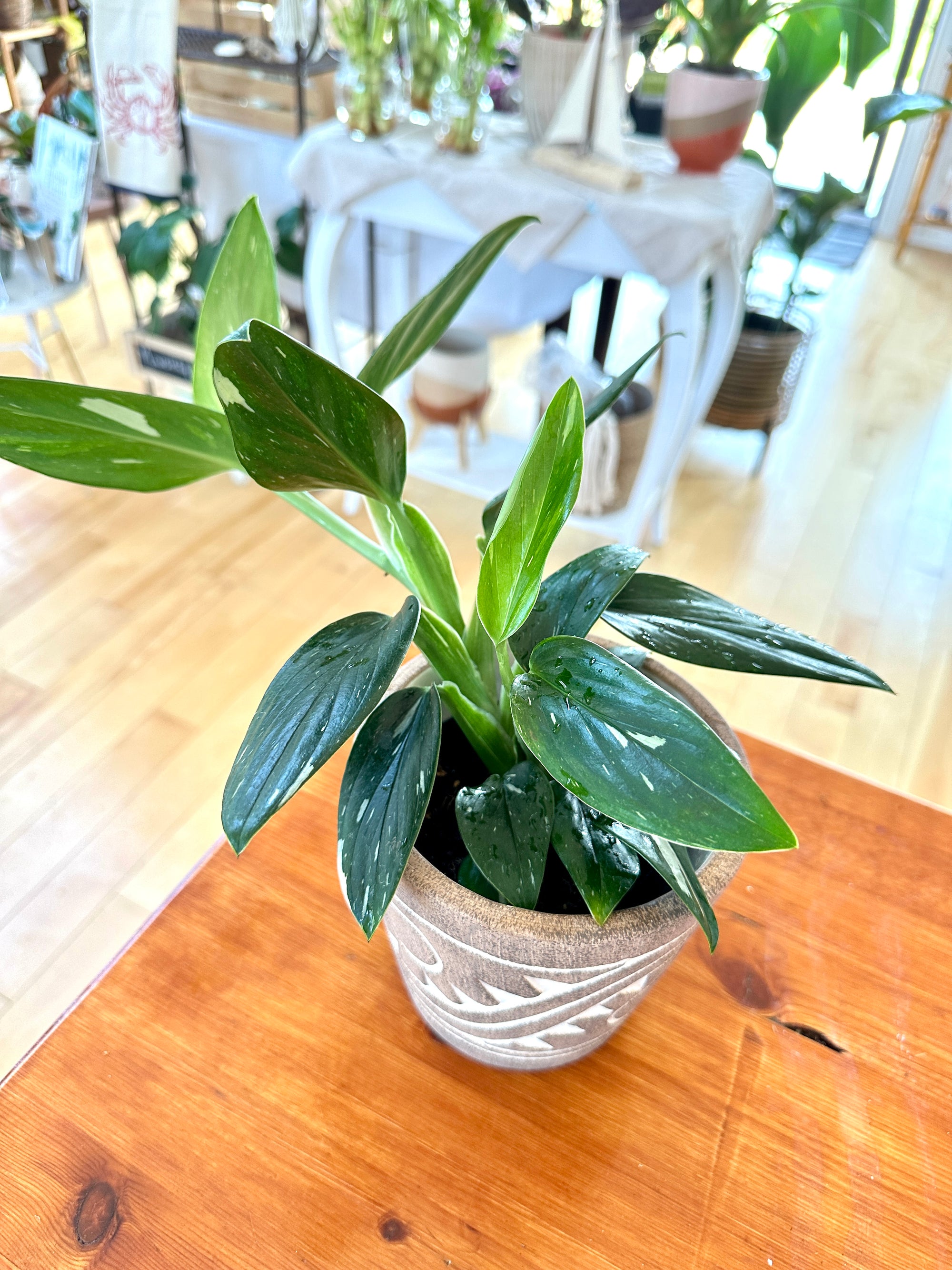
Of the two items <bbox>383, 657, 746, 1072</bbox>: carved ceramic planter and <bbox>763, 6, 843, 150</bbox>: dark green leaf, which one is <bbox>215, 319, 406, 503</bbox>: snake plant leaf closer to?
<bbox>383, 657, 746, 1072</bbox>: carved ceramic planter

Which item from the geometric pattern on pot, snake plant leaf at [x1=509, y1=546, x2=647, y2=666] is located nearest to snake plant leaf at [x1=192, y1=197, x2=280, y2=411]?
snake plant leaf at [x1=509, y1=546, x2=647, y2=666]

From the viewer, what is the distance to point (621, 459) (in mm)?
2002

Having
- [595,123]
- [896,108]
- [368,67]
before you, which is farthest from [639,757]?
[896,108]

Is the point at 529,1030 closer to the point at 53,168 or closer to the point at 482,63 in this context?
the point at 482,63

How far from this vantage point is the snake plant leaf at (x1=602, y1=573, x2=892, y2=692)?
46 cm

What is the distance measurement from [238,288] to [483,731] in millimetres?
311

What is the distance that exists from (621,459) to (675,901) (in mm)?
1647

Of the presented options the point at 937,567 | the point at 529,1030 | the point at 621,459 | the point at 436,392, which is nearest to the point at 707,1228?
the point at 529,1030

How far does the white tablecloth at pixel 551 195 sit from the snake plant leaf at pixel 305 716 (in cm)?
126

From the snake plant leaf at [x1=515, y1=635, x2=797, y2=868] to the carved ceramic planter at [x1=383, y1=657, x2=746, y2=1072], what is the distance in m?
0.11

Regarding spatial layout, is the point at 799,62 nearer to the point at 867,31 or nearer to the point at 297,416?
the point at 867,31

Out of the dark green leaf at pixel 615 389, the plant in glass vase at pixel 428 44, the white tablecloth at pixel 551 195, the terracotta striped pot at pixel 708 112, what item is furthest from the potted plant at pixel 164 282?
the dark green leaf at pixel 615 389

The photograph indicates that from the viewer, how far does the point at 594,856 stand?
1.49 feet

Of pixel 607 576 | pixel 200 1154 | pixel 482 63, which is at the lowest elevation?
pixel 200 1154
